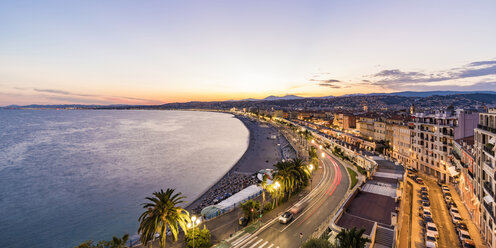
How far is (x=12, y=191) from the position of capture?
53.8m

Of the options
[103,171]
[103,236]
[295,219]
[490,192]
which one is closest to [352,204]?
[295,219]

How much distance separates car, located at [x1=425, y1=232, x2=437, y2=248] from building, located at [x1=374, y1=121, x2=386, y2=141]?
51334mm

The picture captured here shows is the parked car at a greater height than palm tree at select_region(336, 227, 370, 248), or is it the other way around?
palm tree at select_region(336, 227, 370, 248)

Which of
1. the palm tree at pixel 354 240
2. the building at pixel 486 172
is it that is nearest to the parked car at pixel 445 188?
the building at pixel 486 172

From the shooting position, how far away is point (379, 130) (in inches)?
2958

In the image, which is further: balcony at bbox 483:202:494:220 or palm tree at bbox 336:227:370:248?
balcony at bbox 483:202:494:220

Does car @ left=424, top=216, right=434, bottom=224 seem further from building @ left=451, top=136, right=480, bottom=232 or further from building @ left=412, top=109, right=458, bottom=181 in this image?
building @ left=412, top=109, right=458, bottom=181

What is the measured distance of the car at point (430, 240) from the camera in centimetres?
2508

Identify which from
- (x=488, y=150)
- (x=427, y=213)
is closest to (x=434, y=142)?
(x=427, y=213)

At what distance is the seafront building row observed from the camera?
2653 centimetres

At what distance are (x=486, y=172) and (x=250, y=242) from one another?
28.5 meters

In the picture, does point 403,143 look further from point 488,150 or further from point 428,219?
point 488,150

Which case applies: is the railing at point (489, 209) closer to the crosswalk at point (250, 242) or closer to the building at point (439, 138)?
the building at point (439, 138)

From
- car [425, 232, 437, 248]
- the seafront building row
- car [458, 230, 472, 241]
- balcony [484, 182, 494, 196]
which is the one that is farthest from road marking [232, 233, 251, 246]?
balcony [484, 182, 494, 196]
